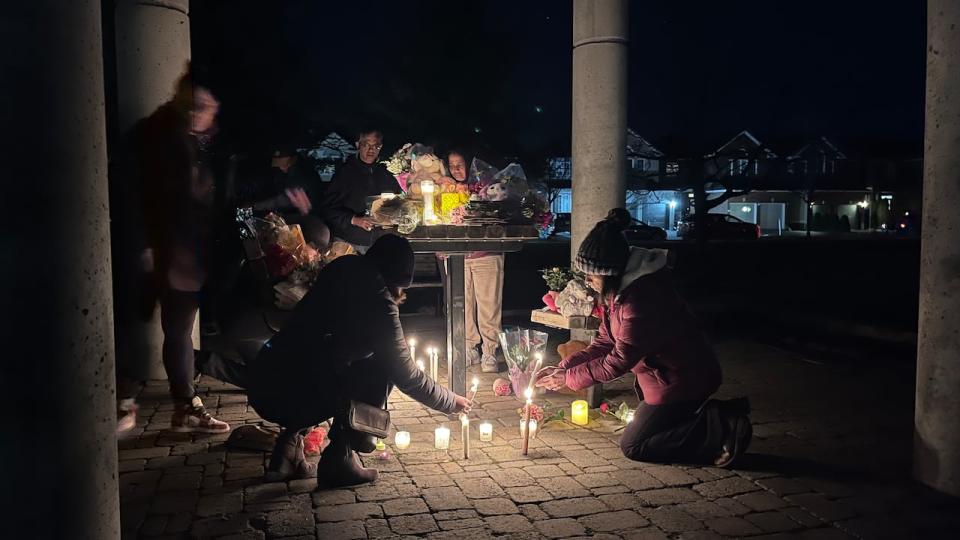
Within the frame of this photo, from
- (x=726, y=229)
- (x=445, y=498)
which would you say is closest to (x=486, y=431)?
(x=445, y=498)

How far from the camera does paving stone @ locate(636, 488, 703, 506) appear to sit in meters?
4.62

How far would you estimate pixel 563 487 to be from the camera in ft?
16.0

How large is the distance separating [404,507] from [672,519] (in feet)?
5.11

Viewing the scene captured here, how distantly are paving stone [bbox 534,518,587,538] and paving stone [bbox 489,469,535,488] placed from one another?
61 cm

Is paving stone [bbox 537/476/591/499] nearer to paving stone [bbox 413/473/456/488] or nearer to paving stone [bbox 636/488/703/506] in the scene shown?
paving stone [bbox 636/488/703/506]

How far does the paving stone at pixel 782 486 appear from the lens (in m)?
4.82

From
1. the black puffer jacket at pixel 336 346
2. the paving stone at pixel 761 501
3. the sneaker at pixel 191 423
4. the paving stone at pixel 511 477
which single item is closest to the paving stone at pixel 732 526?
the paving stone at pixel 761 501

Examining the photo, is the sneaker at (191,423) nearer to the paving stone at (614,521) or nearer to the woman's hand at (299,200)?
the woman's hand at (299,200)

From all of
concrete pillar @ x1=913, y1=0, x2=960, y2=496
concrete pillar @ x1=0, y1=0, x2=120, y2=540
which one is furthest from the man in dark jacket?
concrete pillar @ x1=0, y1=0, x2=120, y2=540

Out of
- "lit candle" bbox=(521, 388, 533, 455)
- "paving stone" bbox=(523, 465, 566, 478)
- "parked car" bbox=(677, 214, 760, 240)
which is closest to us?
"paving stone" bbox=(523, 465, 566, 478)

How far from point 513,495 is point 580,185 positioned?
4.25m

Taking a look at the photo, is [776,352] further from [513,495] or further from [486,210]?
[513,495]

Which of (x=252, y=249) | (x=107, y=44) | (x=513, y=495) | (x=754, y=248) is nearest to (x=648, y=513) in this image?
(x=513, y=495)

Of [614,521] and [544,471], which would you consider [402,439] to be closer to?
[544,471]
